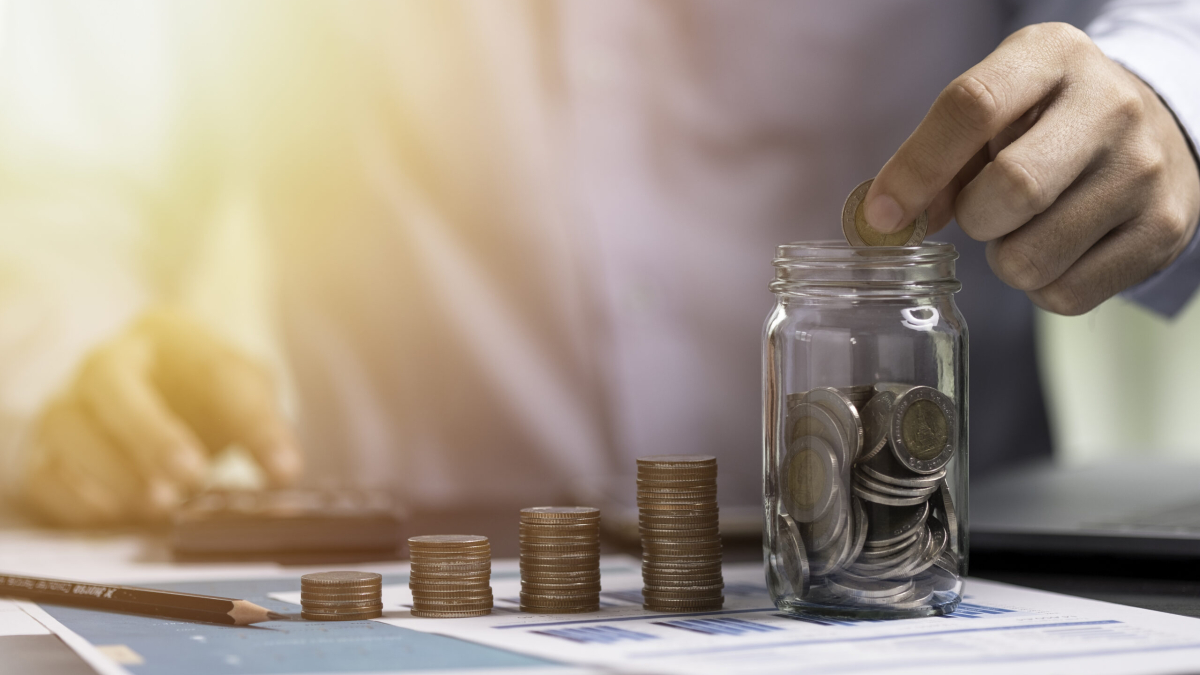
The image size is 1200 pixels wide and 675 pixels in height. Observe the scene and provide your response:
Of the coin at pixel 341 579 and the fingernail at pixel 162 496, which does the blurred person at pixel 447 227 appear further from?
the coin at pixel 341 579

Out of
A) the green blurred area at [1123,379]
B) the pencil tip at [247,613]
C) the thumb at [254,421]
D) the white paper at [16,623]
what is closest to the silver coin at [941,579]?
the pencil tip at [247,613]

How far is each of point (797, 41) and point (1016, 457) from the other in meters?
1.10

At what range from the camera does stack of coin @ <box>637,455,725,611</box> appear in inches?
38.3

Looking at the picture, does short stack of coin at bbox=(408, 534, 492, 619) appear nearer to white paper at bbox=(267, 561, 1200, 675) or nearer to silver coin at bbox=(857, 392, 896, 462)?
white paper at bbox=(267, 561, 1200, 675)

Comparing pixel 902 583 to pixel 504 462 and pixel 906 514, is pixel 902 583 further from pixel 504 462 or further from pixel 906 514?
pixel 504 462

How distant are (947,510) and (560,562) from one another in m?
0.33

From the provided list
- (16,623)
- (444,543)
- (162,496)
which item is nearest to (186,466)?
(162,496)

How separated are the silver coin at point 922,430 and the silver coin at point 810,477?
5cm

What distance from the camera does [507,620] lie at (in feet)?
3.05

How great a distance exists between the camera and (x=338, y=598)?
Answer: 943 mm

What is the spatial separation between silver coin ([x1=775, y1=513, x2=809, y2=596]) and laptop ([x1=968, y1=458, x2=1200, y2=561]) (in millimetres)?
394

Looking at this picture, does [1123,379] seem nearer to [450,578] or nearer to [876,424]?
[876,424]

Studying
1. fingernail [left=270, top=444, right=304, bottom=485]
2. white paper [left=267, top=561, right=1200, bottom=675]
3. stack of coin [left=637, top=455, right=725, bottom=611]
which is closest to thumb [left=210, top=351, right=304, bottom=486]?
fingernail [left=270, top=444, right=304, bottom=485]

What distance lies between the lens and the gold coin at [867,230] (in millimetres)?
976
